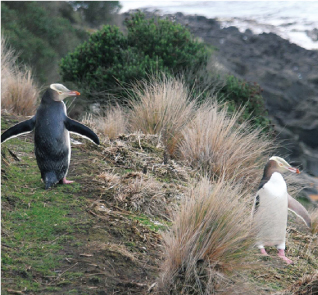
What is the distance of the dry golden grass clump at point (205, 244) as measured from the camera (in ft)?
10.3

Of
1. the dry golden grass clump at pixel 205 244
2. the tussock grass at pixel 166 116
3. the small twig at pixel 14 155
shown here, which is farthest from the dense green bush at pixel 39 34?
the dry golden grass clump at pixel 205 244

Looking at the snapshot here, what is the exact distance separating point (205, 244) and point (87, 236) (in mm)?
937

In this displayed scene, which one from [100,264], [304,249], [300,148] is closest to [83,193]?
[100,264]

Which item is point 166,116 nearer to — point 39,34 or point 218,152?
point 218,152

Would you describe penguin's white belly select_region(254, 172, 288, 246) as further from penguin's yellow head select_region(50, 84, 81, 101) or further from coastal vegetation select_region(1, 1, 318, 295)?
penguin's yellow head select_region(50, 84, 81, 101)

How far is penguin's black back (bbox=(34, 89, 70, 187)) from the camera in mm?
4168

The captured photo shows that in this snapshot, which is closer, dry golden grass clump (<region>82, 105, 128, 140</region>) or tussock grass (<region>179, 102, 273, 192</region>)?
tussock grass (<region>179, 102, 273, 192</region>)

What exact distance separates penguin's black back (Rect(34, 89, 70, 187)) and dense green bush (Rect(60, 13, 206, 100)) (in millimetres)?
5028

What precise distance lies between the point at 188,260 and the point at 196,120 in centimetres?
343

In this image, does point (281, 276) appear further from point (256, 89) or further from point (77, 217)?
point (256, 89)

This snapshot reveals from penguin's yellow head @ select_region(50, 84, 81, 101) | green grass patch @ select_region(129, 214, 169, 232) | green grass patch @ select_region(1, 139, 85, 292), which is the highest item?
penguin's yellow head @ select_region(50, 84, 81, 101)

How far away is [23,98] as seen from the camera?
8.09 metres

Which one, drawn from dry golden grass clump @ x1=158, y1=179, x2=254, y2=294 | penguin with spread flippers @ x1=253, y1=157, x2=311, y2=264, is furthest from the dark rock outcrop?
dry golden grass clump @ x1=158, y1=179, x2=254, y2=294

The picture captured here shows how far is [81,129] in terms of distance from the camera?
4.20 meters
